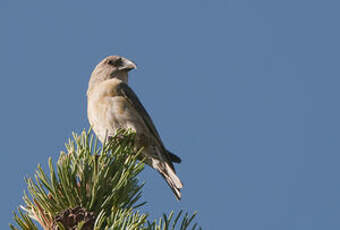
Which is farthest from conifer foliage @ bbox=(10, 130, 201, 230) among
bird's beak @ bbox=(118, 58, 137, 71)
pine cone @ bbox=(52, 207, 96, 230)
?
bird's beak @ bbox=(118, 58, 137, 71)

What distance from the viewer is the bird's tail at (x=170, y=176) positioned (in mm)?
5848

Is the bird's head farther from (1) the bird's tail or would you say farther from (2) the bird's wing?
(1) the bird's tail

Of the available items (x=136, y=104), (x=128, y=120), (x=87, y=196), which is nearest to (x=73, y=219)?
(x=87, y=196)

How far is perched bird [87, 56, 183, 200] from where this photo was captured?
6.21 meters

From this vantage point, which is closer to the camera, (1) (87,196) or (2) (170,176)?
(1) (87,196)

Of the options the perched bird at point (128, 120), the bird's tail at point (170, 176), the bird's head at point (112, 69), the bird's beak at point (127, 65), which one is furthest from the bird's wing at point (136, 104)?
the bird's head at point (112, 69)

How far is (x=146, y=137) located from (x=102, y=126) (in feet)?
1.82

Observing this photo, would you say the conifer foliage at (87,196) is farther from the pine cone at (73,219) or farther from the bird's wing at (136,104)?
the bird's wing at (136,104)

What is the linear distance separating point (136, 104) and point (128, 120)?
421 millimetres

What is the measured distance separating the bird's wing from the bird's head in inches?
27.7

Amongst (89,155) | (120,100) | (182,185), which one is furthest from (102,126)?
(89,155)

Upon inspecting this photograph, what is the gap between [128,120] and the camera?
6477mm

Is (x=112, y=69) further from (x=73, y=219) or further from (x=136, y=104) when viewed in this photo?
(x=73, y=219)

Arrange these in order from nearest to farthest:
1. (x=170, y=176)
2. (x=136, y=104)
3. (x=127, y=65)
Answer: (x=170, y=176), (x=136, y=104), (x=127, y=65)
